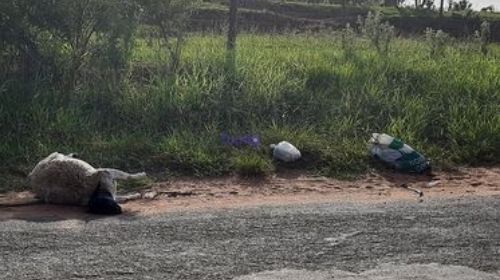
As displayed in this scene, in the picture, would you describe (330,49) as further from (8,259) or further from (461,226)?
(8,259)

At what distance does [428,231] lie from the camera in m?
4.66

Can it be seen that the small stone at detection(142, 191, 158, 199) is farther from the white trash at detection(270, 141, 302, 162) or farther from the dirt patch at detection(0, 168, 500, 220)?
the white trash at detection(270, 141, 302, 162)

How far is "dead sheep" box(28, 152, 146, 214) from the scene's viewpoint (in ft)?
17.8

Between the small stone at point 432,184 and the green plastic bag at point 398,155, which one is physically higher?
the green plastic bag at point 398,155

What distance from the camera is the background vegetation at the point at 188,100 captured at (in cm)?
693

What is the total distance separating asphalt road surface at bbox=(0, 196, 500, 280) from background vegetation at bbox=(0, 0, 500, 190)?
5.30 feet

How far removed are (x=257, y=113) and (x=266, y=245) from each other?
3976 mm

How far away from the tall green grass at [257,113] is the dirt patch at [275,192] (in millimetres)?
301

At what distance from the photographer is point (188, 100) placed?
26.4 feet

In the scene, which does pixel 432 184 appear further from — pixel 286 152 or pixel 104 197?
pixel 104 197

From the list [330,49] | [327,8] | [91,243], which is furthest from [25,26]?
[327,8]

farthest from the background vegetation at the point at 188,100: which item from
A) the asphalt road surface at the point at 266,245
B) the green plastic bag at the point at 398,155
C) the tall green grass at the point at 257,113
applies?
the asphalt road surface at the point at 266,245

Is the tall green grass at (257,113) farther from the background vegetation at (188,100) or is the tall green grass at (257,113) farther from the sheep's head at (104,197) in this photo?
the sheep's head at (104,197)

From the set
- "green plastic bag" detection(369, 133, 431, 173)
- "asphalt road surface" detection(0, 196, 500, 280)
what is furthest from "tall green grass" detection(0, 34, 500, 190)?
"asphalt road surface" detection(0, 196, 500, 280)
